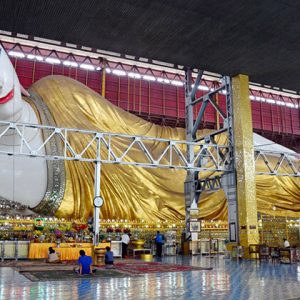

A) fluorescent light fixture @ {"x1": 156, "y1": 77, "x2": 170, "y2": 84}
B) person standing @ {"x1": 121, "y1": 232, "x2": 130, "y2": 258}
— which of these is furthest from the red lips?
fluorescent light fixture @ {"x1": 156, "y1": 77, "x2": 170, "y2": 84}

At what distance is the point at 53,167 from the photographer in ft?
42.0

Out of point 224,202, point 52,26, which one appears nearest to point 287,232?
point 224,202

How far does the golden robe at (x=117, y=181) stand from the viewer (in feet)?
43.3

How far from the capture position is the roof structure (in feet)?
27.6

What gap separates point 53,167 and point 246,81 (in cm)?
596

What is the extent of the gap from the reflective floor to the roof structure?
491 cm

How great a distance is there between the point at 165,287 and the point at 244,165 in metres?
6.47

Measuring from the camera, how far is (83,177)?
523 inches

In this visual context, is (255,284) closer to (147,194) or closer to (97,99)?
(147,194)

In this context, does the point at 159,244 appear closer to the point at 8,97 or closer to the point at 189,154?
the point at 189,154

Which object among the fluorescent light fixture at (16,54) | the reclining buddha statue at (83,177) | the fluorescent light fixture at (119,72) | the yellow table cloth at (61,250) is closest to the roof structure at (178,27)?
the reclining buddha statue at (83,177)

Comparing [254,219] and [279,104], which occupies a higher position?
[279,104]

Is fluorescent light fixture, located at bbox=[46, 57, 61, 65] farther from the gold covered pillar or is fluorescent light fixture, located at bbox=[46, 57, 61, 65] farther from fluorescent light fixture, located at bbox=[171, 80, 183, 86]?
the gold covered pillar

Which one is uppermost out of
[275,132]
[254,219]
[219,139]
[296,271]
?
[275,132]
